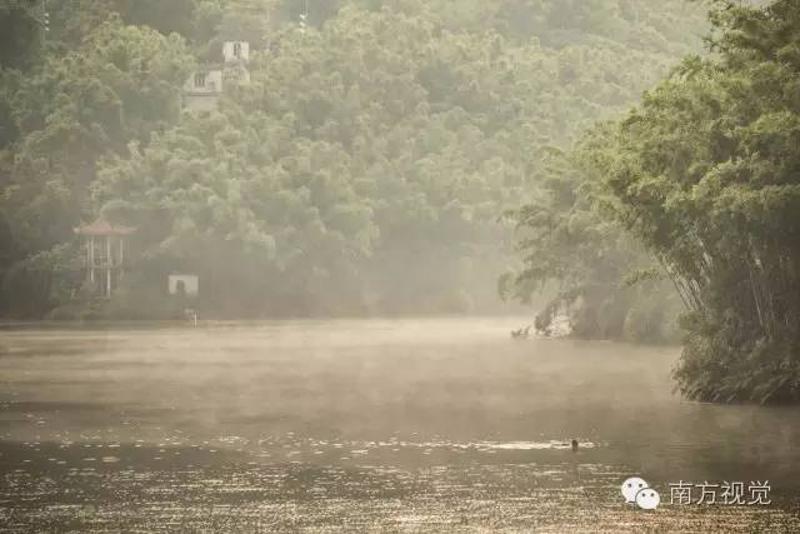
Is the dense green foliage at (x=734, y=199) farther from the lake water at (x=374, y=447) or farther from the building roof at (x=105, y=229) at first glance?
the building roof at (x=105, y=229)

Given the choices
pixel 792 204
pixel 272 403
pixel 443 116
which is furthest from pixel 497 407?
pixel 443 116

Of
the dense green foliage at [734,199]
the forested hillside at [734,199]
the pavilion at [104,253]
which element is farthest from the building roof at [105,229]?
the forested hillside at [734,199]

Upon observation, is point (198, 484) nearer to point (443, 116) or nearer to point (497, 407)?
point (497, 407)

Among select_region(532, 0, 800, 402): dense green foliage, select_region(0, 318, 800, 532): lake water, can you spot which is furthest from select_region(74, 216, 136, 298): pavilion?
select_region(532, 0, 800, 402): dense green foliage

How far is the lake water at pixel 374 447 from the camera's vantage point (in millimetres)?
19812

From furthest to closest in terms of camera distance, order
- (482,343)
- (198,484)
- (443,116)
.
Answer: (443,116) → (482,343) → (198,484)

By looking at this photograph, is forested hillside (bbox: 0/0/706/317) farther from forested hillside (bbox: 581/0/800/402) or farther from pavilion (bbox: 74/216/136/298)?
forested hillside (bbox: 581/0/800/402)

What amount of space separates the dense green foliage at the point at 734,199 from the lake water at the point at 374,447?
1.53m

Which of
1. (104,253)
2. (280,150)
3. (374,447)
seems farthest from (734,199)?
(280,150)

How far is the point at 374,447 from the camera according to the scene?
27.4m

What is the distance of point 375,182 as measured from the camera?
11412 cm

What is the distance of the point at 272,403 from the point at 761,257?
1085 cm

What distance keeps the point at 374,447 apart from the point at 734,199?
32.3ft

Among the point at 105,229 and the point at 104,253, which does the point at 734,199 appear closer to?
the point at 105,229
